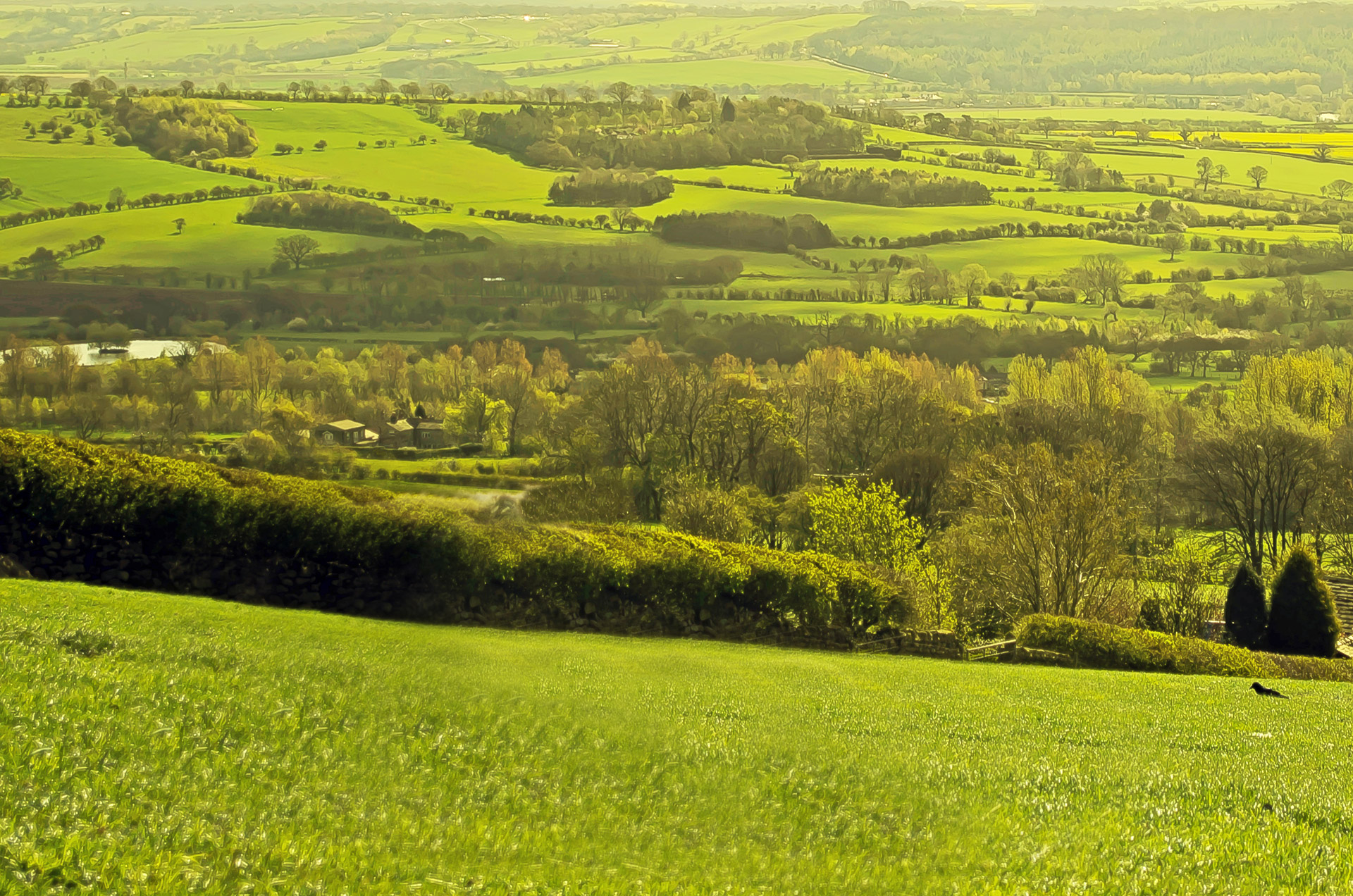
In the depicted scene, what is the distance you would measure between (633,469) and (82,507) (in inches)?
1720

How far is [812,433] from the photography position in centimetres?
8056

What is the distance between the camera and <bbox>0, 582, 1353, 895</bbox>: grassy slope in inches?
318

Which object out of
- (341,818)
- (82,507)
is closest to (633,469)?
(82,507)

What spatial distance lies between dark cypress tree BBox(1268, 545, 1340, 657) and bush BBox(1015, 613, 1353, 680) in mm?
6705

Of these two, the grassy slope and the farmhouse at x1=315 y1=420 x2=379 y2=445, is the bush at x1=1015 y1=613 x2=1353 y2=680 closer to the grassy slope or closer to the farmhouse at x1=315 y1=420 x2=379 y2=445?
the grassy slope

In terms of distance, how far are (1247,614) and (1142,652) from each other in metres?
13.6

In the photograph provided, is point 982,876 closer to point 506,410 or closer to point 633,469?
point 633,469

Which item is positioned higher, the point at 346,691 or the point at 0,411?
the point at 346,691

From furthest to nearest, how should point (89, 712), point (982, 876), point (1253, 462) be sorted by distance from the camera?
point (1253, 462)
point (89, 712)
point (982, 876)

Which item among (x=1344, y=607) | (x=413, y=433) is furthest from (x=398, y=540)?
(x=413, y=433)

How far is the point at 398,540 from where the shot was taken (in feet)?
77.7

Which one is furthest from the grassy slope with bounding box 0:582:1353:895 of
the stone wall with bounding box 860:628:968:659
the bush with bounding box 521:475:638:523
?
the bush with bounding box 521:475:638:523

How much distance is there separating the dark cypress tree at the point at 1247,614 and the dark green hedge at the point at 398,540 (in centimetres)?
1970

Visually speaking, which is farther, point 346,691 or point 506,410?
point 506,410
